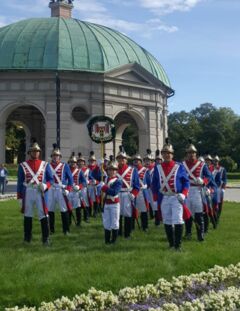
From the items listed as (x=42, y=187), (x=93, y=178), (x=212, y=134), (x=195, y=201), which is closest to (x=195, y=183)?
(x=195, y=201)

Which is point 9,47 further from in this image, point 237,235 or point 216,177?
point 237,235

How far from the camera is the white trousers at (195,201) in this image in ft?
38.8

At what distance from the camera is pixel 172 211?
10312 mm

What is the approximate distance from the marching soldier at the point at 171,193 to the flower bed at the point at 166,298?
2.56 metres

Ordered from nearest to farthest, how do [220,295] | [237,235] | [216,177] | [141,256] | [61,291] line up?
[220,295]
[61,291]
[141,256]
[237,235]
[216,177]

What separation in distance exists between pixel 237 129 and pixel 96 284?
73.8 metres

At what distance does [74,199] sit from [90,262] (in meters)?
5.94

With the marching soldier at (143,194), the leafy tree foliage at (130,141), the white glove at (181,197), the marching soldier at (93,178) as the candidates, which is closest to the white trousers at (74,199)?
the marching soldier at (143,194)

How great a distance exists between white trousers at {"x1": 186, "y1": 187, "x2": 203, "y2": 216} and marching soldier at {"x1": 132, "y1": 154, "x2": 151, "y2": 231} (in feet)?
6.96

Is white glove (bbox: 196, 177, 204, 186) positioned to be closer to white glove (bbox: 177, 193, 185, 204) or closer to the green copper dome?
white glove (bbox: 177, 193, 185, 204)

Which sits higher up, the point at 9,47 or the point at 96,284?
the point at 9,47

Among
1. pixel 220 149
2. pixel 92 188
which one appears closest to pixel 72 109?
pixel 92 188

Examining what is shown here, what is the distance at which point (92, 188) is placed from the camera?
17172 millimetres

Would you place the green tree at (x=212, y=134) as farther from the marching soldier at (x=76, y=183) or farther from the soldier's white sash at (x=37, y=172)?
the soldier's white sash at (x=37, y=172)
